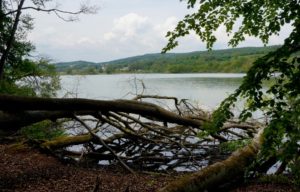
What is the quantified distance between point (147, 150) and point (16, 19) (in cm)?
910

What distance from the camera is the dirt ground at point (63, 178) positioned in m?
8.45

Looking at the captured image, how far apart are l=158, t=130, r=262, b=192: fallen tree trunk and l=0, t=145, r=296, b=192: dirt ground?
72cm

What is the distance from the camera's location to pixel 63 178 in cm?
923

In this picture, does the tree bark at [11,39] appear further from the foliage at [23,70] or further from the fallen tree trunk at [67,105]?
the fallen tree trunk at [67,105]

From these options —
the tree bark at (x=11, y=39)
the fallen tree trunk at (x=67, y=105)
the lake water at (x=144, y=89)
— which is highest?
the tree bark at (x=11, y=39)

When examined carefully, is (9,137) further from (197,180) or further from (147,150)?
(197,180)

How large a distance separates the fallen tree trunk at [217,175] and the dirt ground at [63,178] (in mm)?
715

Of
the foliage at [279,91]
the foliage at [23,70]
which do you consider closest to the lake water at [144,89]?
the foliage at [23,70]

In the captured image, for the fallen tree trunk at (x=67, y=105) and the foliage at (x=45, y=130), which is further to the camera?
the foliage at (x=45, y=130)

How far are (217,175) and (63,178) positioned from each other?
3.47m

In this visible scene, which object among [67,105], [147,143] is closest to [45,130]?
[147,143]

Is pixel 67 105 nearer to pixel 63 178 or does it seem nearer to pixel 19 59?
pixel 63 178

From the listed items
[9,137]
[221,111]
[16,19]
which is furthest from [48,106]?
[16,19]

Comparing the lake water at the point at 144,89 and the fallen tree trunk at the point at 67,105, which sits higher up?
the fallen tree trunk at the point at 67,105
